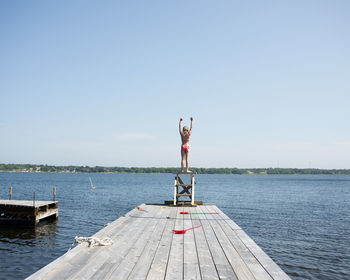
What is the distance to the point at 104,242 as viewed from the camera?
749 cm

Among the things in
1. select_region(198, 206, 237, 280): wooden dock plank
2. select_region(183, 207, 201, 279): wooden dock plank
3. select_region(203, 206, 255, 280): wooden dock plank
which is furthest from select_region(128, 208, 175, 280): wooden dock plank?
select_region(203, 206, 255, 280): wooden dock plank

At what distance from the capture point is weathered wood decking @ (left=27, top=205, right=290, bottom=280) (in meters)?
5.52

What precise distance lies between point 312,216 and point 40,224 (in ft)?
93.0

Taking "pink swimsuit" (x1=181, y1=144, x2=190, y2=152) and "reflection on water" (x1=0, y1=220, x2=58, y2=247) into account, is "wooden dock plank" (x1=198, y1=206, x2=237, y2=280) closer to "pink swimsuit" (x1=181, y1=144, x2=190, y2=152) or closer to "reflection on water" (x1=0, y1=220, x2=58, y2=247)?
"pink swimsuit" (x1=181, y1=144, x2=190, y2=152)

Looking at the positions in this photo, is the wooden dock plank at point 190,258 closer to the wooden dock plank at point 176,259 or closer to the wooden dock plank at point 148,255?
the wooden dock plank at point 176,259

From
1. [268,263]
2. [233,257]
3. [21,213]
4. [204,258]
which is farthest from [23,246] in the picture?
[268,263]

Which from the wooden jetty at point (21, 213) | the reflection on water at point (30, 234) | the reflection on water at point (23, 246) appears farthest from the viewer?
the wooden jetty at point (21, 213)

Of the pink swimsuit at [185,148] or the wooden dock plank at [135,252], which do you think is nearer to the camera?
the wooden dock plank at [135,252]

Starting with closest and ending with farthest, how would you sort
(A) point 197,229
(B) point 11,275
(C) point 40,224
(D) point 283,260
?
(A) point 197,229 → (B) point 11,275 → (D) point 283,260 → (C) point 40,224

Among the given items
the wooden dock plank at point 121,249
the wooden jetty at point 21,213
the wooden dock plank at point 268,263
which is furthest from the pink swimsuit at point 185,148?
the wooden jetty at point 21,213

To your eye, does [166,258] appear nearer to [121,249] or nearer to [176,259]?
[176,259]

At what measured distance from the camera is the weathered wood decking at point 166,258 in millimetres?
5523

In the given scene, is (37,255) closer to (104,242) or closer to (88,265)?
(104,242)

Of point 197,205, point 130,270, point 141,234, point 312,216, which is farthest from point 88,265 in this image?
point 312,216
